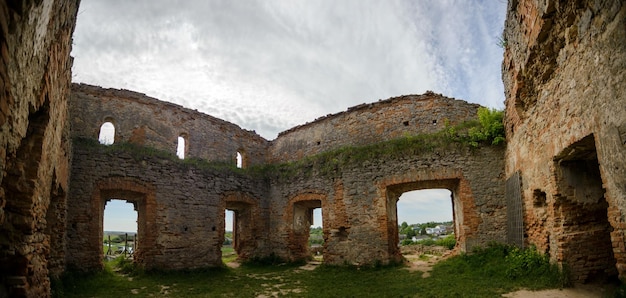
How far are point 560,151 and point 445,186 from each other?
507 centimetres

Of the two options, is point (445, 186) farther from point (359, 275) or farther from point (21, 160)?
point (21, 160)

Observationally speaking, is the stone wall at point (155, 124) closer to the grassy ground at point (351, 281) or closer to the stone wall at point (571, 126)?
the grassy ground at point (351, 281)

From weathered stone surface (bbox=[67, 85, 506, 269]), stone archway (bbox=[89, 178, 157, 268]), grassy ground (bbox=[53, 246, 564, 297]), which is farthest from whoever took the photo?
stone archway (bbox=[89, 178, 157, 268])

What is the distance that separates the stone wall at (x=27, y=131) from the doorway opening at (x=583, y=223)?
7527 mm

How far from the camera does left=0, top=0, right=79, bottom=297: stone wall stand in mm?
2623

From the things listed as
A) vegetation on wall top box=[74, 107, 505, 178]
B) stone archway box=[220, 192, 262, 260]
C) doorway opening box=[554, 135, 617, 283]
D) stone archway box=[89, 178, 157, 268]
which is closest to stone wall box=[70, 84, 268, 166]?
vegetation on wall top box=[74, 107, 505, 178]

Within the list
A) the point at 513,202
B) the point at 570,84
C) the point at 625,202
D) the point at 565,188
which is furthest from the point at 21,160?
the point at 513,202

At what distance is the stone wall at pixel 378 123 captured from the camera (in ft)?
43.4

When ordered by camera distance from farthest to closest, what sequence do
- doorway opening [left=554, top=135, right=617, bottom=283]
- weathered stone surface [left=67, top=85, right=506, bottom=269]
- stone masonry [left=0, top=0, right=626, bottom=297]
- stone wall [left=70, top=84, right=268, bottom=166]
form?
1. stone wall [left=70, top=84, right=268, bottom=166]
2. weathered stone surface [left=67, top=85, right=506, bottom=269]
3. doorway opening [left=554, top=135, right=617, bottom=283]
4. stone masonry [left=0, top=0, right=626, bottom=297]

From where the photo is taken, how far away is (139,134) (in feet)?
42.1

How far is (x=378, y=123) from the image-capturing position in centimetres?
1424

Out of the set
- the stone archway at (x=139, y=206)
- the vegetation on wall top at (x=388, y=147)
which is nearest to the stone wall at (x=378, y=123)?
the vegetation on wall top at (x=388, y=147)

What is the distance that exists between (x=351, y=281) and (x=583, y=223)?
201 inches

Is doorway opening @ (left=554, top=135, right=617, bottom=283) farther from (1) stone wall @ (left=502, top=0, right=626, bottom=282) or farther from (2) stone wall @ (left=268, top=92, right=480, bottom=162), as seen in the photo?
(2) stone wall @ (left=268, top=92, right=480, bottom=162)
